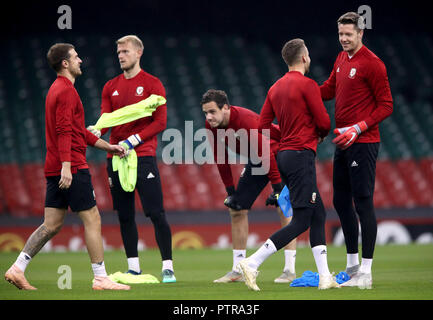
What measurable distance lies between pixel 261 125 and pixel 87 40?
14.2 meters

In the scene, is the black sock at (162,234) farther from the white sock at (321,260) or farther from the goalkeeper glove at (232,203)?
the white sock at (321,260)

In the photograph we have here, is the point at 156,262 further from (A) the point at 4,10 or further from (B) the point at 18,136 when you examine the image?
(A) the point at 4,10

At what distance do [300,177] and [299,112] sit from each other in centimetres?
57

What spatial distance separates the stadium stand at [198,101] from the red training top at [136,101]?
21.6 ft

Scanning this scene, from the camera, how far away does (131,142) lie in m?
7.05

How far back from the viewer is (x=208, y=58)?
1994 cm

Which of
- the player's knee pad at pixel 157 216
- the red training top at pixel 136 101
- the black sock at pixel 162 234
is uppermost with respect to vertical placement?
the red training top at pixel 136 101

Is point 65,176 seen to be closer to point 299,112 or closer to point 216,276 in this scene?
point 299,112

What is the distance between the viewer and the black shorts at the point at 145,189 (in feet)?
23.4

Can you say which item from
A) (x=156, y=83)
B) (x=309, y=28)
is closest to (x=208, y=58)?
(x=309, y=28)

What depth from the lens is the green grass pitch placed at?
5656 millimetres

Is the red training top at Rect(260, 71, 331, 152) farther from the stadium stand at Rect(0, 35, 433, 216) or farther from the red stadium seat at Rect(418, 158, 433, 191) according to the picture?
the red stadium seat at Rect(418, 158, 433, 191)

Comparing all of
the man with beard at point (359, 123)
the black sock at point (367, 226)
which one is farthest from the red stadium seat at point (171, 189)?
the black sock at point (367, 226)

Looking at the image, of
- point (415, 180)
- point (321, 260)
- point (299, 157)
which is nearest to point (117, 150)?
point (299, 157)
